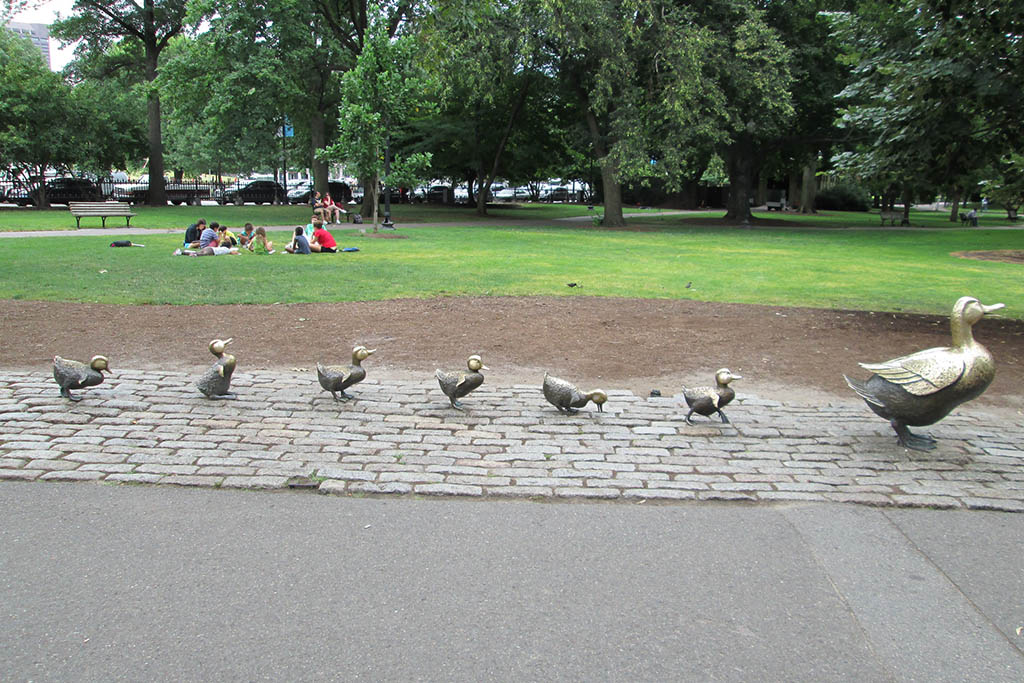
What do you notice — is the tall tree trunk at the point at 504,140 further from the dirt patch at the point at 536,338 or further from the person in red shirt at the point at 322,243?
the dirt patch at the point at 536,338

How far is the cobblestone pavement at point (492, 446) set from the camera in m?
4.95

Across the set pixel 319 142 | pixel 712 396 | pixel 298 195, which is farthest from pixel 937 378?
pixel 298 195

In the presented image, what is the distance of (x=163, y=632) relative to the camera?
3268 millimetres

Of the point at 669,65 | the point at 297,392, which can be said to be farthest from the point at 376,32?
the point at 297,392

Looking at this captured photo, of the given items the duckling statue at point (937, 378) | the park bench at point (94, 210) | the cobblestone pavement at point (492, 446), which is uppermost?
the park bench at point (94, 210)

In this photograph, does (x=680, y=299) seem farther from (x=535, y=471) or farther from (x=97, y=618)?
(x=97, y=618)

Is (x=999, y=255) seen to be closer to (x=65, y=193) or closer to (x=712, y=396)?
(x=712, y=396)

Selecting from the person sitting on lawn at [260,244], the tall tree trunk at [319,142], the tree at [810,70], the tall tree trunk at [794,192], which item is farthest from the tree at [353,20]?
the tall tree trunk at [794,192]

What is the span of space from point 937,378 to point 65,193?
150ft

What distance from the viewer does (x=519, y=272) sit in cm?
1591

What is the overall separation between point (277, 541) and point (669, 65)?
25862mm

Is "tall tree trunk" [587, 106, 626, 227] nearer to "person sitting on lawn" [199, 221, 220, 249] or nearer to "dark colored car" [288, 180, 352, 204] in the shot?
"person sitting on lawn" [199, 221, 220, 249]

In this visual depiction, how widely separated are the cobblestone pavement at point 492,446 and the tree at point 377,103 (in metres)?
18.2

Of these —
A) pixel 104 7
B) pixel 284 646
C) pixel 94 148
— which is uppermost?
pixel 104 7
